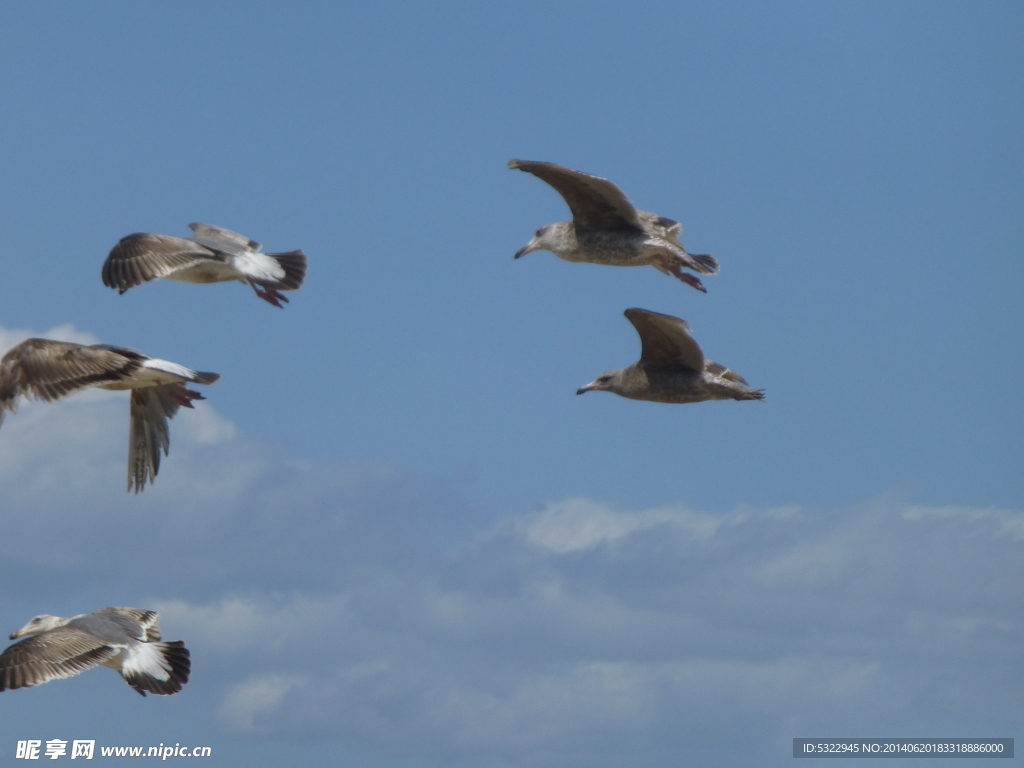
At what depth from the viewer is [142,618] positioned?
57.3 ft

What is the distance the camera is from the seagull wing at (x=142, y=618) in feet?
55.9

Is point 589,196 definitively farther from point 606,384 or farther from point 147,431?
point 147,431

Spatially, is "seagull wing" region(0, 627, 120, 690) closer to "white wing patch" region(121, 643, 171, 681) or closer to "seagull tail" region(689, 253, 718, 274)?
"white wing patch" region(121, 643, 171, 681)

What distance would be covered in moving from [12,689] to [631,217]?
8157mm

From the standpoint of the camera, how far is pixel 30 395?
15148mm

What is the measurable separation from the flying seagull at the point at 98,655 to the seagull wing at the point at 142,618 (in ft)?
0.06

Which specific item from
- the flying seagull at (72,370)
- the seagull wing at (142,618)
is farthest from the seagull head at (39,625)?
the flying seagull at (72,370)

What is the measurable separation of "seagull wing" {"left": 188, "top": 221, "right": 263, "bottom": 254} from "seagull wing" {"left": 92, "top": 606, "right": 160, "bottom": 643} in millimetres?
4187

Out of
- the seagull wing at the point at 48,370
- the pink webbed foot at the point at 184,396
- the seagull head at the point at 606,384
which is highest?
the seagull head at the point at 606,384

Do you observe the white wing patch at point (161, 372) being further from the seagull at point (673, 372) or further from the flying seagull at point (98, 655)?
the seagull at point (673, 372)

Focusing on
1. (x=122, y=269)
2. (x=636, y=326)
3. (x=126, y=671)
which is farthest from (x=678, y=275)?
(x=126, y=671)

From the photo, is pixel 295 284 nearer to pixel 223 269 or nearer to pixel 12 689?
pixel 223 269

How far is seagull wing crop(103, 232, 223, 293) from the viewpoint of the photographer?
15930 millimetres

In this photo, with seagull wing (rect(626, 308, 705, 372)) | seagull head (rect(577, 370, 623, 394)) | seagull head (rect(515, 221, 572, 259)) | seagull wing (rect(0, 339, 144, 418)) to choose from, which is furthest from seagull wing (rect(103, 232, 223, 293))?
seagull head (rect(577, 370, 623, 394))
